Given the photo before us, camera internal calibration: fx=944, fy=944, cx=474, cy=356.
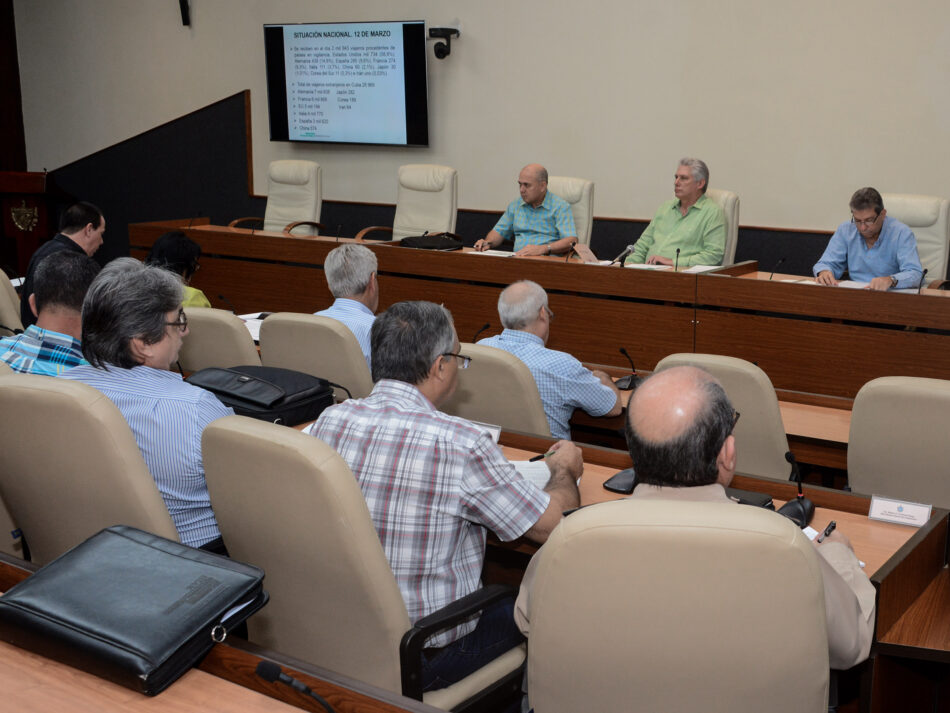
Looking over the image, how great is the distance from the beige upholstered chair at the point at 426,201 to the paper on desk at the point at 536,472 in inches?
170

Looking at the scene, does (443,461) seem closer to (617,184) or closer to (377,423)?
(377,423)

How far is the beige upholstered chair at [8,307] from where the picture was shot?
4.74 metres

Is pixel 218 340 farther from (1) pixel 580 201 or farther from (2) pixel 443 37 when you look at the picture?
(2) pixel 443 37

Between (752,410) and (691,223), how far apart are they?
9.57ft

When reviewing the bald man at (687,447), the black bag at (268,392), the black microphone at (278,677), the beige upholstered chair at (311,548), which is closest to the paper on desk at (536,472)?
the beige upholstered chair at (311,548)

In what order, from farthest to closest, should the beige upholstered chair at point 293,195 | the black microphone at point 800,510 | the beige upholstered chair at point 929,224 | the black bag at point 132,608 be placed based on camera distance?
1. the beige upholstered chair at point 293,195
2. the beige upholstered chair at point 929,224
3. the black microphone at point 800,510
4. the black bag at point 132,608

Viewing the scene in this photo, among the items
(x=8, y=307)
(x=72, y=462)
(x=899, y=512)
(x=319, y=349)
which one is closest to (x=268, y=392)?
(x=319, y=349)

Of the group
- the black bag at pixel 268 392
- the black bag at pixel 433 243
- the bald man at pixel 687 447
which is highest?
the black bag at pixel 433 243

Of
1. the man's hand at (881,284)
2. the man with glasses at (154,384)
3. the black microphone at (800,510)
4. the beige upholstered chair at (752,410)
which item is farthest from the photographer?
the man's hand at (881,284)

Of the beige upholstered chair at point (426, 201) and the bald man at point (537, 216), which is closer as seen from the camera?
the bald man at point (537, 216)

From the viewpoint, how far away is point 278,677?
4.29ft

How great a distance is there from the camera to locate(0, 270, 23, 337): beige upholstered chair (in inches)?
187

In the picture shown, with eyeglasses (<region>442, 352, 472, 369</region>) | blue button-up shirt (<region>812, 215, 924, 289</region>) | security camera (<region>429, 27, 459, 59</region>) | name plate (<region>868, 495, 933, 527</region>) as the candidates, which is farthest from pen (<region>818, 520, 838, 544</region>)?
security camera (<region>429, 27, 459, 59</region>)

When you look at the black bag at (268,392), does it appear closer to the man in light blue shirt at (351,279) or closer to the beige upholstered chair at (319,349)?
the beige upholstered chair at (319,349)
